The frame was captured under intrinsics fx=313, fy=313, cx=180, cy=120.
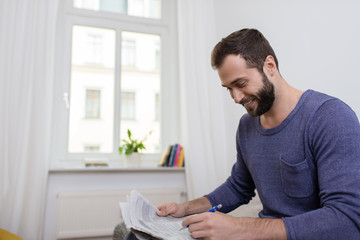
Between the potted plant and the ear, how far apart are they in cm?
172

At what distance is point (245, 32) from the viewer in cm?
96

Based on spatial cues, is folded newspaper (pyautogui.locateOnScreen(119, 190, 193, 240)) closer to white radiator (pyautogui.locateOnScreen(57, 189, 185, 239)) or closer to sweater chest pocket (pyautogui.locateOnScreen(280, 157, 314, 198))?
sweater chest pocket (pyautogui.locateOnScreen(280, 157, 314, 198))

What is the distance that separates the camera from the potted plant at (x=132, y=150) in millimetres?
2486

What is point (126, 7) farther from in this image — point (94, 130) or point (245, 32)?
point (245, 32)

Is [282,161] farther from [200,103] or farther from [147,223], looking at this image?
[200,103]

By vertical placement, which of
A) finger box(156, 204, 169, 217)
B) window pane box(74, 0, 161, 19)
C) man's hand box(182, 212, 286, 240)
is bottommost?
finger box(156, 204, 169, 217)

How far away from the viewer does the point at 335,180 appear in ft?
2.28

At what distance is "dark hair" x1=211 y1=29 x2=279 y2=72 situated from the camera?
93cm

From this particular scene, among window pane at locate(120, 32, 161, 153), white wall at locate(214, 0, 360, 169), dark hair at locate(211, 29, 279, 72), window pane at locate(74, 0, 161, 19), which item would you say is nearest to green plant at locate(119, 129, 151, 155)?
window pane at locate(120, 32, 161, 153)

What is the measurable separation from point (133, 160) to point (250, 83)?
1.71 m

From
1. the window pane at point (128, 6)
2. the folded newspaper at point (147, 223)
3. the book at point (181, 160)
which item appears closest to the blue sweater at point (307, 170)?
the folded newspaper at point (147, 223)

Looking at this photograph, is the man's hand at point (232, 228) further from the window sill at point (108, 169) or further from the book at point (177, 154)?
the book at point (177, 154)

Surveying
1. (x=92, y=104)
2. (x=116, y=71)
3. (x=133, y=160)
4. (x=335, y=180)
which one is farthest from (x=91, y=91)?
(x=335, y=180)

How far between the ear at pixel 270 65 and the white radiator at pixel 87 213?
1.67 metres
